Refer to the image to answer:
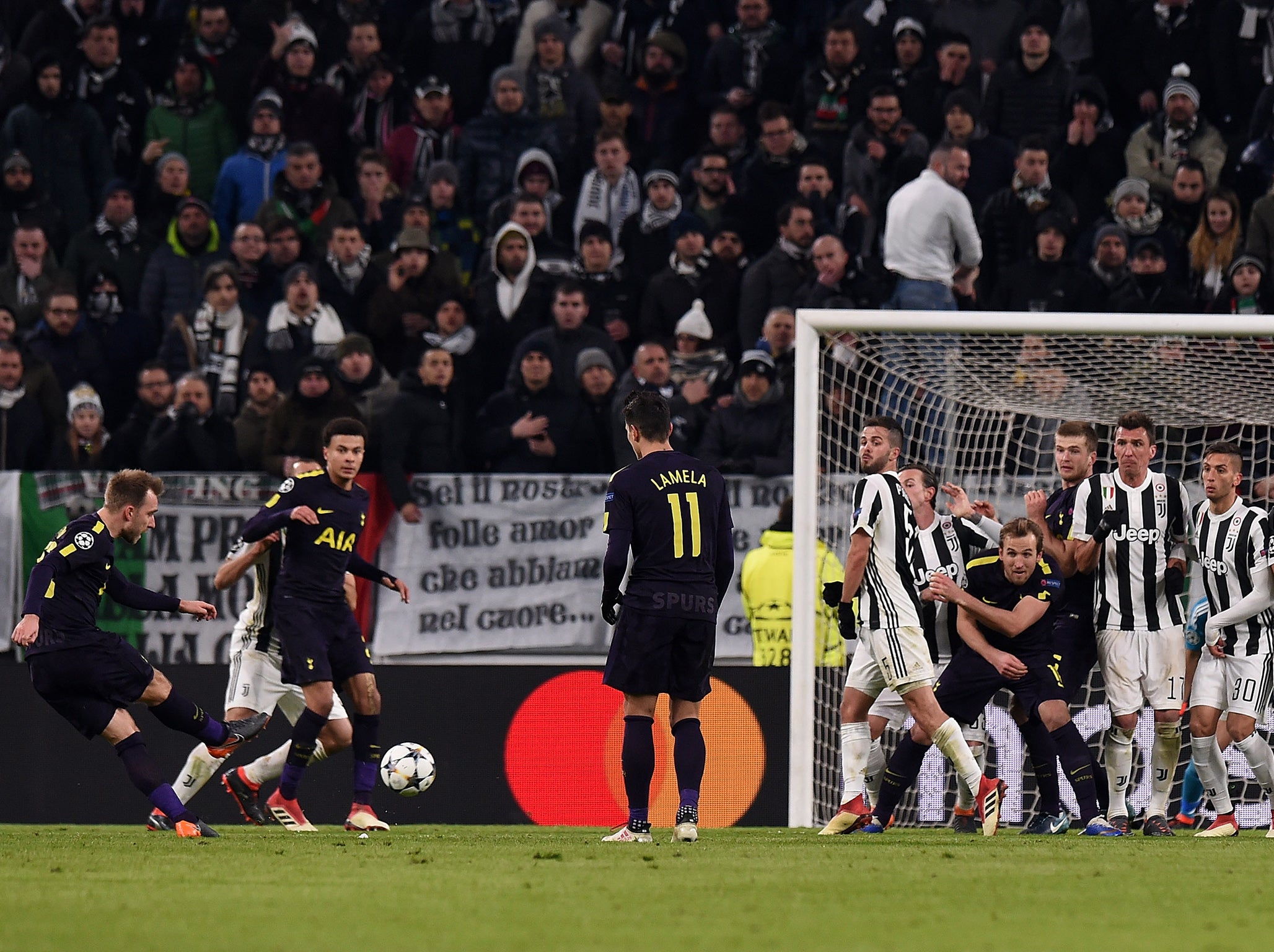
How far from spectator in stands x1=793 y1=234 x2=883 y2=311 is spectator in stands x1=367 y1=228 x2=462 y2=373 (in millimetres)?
2559

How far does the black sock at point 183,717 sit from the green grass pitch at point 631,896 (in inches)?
21.6

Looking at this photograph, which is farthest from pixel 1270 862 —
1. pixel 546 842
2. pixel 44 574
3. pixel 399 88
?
pixel 399 88

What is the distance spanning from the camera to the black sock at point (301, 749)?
914 centimetres

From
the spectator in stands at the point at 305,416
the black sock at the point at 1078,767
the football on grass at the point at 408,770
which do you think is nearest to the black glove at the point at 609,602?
the football on grass at the point at 408,770

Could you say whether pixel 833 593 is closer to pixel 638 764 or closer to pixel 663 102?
pixel 638 764

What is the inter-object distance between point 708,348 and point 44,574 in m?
5.76

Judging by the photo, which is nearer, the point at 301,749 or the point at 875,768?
the point at 301,749

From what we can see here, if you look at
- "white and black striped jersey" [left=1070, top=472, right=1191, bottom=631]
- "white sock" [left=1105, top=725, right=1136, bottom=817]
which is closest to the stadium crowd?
"white and black striped jersey" [left=1070, top=472, right=1191, bottom=631]

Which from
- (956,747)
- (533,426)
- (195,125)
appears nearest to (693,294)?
(533,426)

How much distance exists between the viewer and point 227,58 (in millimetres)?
15656

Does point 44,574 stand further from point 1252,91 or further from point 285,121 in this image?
point 1252,91

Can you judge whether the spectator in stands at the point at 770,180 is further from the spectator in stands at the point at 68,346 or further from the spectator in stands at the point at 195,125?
the spectator in stands at the point at 68,346

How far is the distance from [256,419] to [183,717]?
4.41 m

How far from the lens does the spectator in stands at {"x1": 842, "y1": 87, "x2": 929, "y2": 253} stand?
13969 mm
